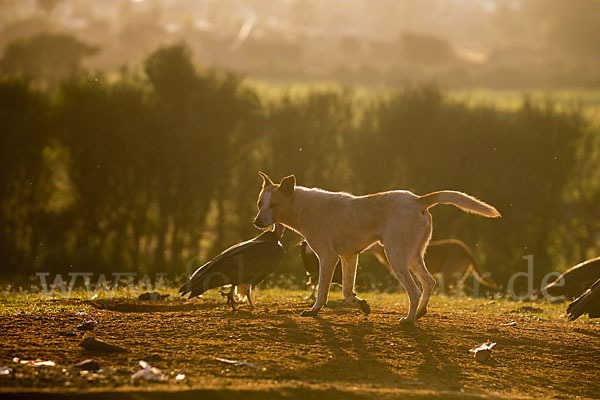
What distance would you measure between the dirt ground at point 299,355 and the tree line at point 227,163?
13.1m

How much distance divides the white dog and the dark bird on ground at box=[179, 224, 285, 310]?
1.57 feet

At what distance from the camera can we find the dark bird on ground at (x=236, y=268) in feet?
36.9

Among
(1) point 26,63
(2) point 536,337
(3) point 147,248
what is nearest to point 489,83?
(1) point 26,63

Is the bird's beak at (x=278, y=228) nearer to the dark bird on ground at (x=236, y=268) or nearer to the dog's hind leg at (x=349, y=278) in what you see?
the dark bird on ground at (x=236, y=268)

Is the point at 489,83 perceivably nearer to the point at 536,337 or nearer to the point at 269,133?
the point at 269,133

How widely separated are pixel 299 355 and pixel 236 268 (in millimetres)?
2787

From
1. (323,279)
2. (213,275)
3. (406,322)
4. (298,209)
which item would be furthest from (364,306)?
(213,275)

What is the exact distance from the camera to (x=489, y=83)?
92.4 meters

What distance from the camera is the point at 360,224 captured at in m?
11.0

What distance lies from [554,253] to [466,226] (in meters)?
3.05

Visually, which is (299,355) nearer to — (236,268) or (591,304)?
(236,268)

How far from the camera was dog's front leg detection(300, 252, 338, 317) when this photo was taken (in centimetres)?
1109

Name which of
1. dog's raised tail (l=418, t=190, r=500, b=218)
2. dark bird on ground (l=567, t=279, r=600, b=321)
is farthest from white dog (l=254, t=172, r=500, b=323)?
dark bird on ground (l=567, t=279, r=600, b=321)

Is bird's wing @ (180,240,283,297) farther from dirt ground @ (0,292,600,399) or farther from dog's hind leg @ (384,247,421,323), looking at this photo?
dog's hind leg @ (384,247,421,323)
